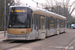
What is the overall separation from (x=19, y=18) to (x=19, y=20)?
0.21 metres

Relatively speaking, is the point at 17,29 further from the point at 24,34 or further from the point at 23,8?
the point at 23,8

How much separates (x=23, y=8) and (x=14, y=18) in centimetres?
120

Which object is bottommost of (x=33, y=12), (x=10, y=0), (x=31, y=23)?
(x=31, y=23)

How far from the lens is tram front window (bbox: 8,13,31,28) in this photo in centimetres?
1503

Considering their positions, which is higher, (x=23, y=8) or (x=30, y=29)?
(x=23, y=8)

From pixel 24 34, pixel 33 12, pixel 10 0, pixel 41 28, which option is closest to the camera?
pixel 24 34

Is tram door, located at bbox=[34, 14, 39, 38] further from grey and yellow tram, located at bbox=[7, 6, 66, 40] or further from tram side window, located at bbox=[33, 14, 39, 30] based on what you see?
grey and yellow tram, located at bbox=[7, 6, 66, 40]

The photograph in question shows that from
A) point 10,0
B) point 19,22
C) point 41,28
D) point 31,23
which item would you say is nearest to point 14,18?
point 19,22

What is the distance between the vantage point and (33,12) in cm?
1592

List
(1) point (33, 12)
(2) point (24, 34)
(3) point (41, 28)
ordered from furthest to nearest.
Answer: (3) point (41, 28)
(1) point (33, 12)
(2) point (24, 34)

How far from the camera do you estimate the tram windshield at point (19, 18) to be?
15.0 meters

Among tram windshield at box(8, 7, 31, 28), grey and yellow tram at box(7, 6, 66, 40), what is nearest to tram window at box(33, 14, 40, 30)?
grey and yellow tram at box(7, 6, 66, 40)

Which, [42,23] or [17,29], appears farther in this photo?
[42,23]

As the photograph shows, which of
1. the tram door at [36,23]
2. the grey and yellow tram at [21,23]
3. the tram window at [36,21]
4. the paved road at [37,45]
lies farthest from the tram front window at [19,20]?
the paved road at [37,45]
